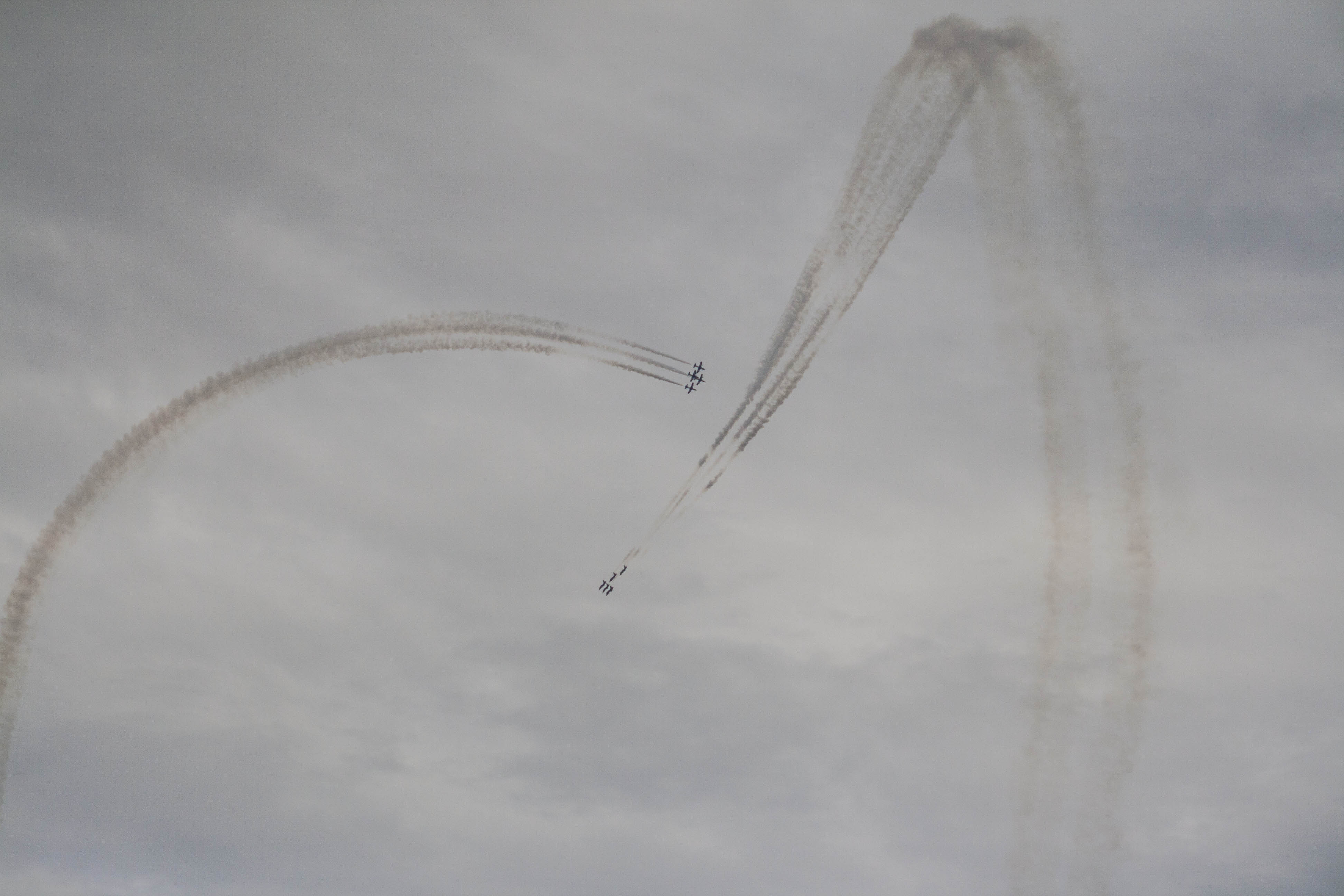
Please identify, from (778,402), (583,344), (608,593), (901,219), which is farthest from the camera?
(608,593)

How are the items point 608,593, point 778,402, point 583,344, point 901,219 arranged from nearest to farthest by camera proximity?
point 901,219 → point 778,402 → point 583,344 → point 608,593

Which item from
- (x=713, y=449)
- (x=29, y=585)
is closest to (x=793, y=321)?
(x=713, y=449)

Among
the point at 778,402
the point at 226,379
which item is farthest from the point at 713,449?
the point at 226,379

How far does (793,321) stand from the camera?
65.1 meters

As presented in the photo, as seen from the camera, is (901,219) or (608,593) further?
(608,593)

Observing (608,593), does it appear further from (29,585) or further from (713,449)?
(29,585)

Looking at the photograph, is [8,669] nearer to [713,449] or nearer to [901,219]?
[713,449]

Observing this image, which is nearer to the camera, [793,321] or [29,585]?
[793,321]

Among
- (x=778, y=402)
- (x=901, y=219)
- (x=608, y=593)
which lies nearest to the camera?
(x=901, y=219)

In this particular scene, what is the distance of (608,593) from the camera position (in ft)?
281

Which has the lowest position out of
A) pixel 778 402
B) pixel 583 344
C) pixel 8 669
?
pixel 8 669

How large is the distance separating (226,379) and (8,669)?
69.2 ft

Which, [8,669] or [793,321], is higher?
[793,321]

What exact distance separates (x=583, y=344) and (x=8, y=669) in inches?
1501
